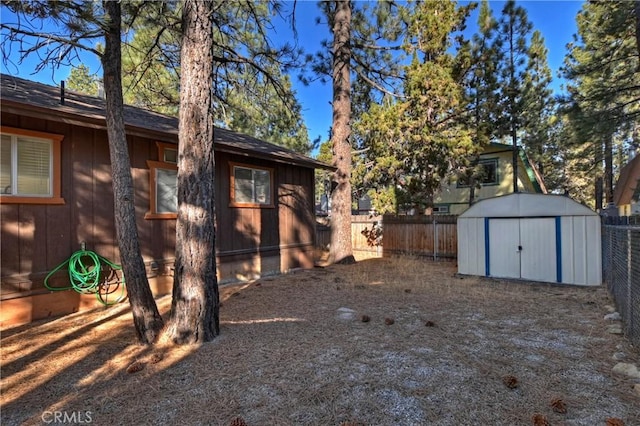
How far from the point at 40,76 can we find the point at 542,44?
50.6 feet

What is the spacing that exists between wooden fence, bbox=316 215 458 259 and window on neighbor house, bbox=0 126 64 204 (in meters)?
9.86

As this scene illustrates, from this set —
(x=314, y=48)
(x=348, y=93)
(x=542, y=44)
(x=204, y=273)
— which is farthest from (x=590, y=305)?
(x=542, y=44)

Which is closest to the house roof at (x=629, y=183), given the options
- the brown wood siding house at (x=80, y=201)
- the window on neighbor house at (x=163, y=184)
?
the brown wood siding house at (x=80, y=201)

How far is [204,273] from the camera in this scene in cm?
388

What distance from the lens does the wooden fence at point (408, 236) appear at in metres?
11.2

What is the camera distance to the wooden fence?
11.2 meters

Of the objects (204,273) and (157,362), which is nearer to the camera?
(157,362)

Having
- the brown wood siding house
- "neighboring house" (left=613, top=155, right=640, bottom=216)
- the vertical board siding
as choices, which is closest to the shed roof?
the vertical board siding

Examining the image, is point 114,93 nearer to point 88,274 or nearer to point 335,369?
point 88,274

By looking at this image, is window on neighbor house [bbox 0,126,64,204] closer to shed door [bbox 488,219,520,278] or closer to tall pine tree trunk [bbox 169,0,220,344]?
tall pine tree trunk [bbox 169,0,220,344]

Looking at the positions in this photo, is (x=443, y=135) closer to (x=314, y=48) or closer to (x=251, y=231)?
(x=314, y=48)

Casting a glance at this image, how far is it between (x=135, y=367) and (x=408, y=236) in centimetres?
1018

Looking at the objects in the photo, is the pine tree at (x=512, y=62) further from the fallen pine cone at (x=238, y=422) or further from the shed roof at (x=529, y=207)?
the fallen pine cone at (x=238, y=422)

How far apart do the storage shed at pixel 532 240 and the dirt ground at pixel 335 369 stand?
1.75 metres
